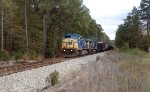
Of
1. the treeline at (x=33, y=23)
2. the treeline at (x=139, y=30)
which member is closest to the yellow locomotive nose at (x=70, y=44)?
the treeline at (x=33, y=23)

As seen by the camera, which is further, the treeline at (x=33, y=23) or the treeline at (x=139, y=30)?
the treeline at (x=139, y=30)

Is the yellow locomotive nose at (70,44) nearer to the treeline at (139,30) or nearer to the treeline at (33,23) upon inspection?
the treeline at (33,23)

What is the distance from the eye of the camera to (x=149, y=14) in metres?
84.2

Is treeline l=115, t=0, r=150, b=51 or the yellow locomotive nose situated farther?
treeline l=115, t=0, r=150, b=51

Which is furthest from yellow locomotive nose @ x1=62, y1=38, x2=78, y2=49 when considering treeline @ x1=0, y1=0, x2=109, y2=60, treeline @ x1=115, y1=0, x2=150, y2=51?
treeline @ x1=115, y1=0, x2=150, y2=51

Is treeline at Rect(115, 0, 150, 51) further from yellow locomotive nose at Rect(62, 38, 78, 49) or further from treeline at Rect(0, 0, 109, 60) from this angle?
yellow locomotive nose at Rect(62, 38, 78, 49)

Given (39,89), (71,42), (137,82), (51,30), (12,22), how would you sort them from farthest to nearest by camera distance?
(51,30)
(12,22)
(71,42)
(39,89)
(137,82)

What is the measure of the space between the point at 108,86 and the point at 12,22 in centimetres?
4224

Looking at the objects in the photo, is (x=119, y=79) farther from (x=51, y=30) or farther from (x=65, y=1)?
(x=51, y=30)

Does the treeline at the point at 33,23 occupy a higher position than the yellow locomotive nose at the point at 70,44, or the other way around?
the treeline at the point at 33,23

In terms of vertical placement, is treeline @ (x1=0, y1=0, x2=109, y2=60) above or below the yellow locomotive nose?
above

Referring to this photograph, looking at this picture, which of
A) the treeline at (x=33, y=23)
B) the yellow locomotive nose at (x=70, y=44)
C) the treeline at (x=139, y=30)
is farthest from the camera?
the treeline at (x=139, y=30)

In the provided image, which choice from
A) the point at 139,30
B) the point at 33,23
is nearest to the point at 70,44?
the point at 33,23

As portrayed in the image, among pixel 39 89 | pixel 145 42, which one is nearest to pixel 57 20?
pixel 145 42
